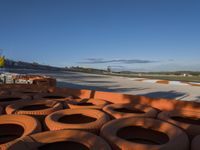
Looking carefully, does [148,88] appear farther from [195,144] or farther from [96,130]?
[195,144]

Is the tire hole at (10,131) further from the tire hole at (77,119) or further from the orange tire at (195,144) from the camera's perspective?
the orange tire at (195,144)

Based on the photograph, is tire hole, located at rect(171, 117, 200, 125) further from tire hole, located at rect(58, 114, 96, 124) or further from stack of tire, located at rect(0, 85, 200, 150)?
tire hole, located at rect(58, 114, 96, 124)

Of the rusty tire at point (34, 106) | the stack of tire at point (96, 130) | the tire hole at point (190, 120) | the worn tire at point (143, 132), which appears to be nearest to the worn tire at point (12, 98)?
the rusty tire at point (34, 106)

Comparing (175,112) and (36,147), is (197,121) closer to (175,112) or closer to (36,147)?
(175,112)

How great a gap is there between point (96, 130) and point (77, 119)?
1455mm

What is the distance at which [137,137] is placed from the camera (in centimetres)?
475

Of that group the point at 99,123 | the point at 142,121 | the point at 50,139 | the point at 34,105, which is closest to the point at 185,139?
the point at 142,121

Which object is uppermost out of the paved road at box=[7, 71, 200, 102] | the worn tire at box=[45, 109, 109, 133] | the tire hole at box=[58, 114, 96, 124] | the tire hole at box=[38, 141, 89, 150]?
the worn tire at box=[45, 109, 109, 133]

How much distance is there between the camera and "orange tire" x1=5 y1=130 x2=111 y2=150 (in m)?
3.50

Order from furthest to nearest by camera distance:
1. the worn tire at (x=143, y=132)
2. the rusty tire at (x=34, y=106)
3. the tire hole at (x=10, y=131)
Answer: the rusty tire at (x=34, y=106)
the tire hole at (x=10, y=131)
the worn tire at (x=143, y=132)

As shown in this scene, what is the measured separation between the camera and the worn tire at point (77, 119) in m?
4.38

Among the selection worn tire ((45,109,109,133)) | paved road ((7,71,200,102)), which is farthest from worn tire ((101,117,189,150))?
paved road ((7,71,200,102))

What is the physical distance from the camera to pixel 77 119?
5.78m

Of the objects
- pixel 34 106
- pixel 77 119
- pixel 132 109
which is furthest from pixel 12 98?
pixel 132 109
